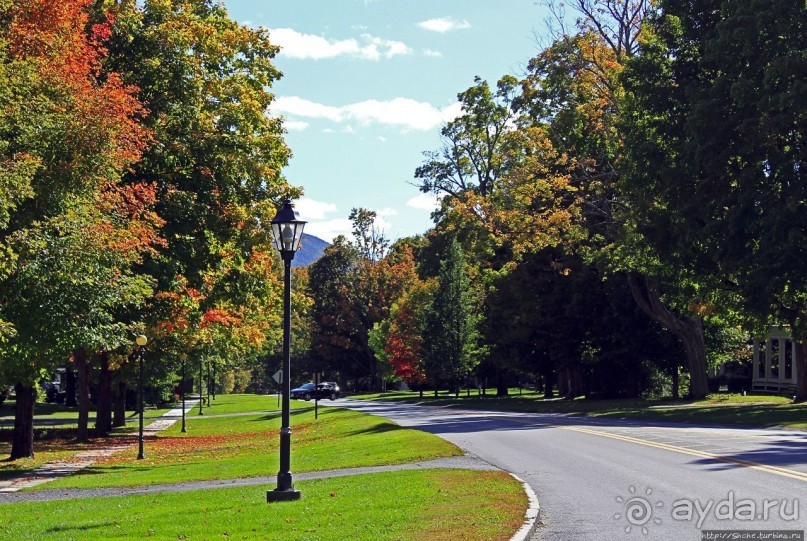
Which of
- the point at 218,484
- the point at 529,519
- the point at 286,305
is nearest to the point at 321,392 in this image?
the point at 218,484

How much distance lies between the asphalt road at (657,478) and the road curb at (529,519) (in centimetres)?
12

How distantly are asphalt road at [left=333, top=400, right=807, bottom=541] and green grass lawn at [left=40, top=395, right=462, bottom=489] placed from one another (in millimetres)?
1775

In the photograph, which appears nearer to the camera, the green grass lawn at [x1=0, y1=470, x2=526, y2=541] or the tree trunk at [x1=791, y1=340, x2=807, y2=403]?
the green grass lawn at [x1=0, y1=470, x2=526, y2=541]

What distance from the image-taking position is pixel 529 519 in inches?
479

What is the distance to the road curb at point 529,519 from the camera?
11070 mm

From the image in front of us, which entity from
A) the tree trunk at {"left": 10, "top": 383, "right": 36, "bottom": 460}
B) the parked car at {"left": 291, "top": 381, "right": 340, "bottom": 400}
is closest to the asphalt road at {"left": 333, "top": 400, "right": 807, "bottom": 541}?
the tree trunk at {"left": 10, "top": 383, "right": 36, "bottom": 460}

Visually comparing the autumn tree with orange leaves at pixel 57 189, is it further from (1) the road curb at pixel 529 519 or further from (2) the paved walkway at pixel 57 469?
(1) the road curb at pixel 529 519

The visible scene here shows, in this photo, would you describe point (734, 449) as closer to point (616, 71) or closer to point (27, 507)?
point (27, 507)

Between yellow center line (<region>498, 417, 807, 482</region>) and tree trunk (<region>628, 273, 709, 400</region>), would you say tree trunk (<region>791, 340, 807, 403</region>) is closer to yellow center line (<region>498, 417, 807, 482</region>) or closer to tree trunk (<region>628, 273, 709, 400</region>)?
tree trunk (<region>628, 273, 709, 400</region>)

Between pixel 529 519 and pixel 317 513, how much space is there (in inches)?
129

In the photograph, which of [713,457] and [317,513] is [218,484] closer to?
[317,513]

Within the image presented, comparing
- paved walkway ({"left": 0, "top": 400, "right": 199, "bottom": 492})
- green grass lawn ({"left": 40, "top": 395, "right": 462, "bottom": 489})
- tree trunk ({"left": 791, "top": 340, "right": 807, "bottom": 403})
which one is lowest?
paved walkway ({"left": 0, "top": 400, "right": 199, "bottom": 492})

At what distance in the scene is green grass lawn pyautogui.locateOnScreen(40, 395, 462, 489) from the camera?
23.5 metres

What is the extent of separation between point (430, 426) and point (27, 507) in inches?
668
